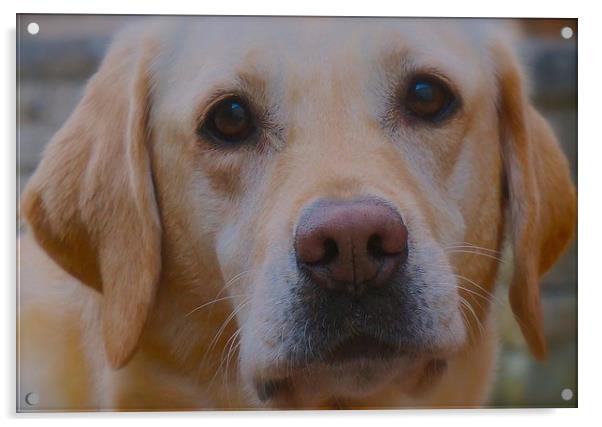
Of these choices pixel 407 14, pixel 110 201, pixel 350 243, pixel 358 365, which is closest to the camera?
pixel 350 243

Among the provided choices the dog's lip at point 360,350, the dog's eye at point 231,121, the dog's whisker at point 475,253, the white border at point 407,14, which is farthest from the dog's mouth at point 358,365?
the dog's eye at point 231,121

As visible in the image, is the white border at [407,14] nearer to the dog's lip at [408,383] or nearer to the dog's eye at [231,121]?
the dog's lip at [408,383]

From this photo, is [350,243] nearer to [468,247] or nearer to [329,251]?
[329,251]

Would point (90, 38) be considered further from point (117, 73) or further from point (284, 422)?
point (284, 422)

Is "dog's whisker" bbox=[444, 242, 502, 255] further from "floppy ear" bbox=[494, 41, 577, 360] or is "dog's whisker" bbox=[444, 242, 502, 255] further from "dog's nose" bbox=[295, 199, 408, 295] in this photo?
"dog's nose" bbox=[295, 199, 408, 295]

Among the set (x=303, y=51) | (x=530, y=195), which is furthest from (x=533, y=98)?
(x=303, y=51)

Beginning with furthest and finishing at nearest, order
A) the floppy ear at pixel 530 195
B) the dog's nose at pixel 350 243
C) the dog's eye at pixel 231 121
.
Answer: the floppy ear at pixel 530 195
the dog's eye at pixel 231 121
the dog's nose at pixel 350 243

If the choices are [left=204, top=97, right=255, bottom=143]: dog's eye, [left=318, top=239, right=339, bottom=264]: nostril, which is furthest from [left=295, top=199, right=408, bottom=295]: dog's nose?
[left=204, top=97, right=255, bottom=143]: dog's eye
